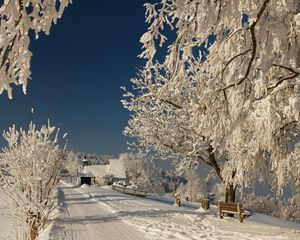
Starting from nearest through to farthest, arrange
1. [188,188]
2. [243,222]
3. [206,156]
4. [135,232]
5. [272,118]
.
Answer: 1. [272,118]
2. [135,232]
3. [243,222]
4. [206,156]
5. [188,188]

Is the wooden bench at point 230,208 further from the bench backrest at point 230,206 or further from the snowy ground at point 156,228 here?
the snowy ground at point 156,228

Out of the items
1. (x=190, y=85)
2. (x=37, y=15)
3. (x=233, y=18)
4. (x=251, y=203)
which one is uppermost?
(x=190, y=85)

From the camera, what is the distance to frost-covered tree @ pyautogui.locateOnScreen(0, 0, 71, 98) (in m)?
2.38

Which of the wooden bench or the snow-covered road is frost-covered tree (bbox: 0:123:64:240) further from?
the wooden bench

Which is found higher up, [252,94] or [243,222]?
[252,94]

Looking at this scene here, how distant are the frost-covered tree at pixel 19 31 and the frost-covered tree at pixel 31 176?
31.3 feet

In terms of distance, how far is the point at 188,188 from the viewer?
94562 mm

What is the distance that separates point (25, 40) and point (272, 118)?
4.51 meters

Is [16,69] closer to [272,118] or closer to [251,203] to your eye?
[272,118]

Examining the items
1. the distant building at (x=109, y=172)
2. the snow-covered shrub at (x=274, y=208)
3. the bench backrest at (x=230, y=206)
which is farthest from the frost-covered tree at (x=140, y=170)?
the bench backrest at (x=230, y=206)

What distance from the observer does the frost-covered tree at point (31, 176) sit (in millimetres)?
12155

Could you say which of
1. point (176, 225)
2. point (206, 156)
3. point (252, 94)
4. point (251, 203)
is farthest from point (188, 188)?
point (252, 94)

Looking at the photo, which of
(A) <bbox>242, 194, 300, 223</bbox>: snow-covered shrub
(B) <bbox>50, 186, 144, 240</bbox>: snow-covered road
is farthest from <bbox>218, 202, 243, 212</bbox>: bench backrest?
(A) <bbox>242, 194, 300, 223</bbox>: snow-covered shrub

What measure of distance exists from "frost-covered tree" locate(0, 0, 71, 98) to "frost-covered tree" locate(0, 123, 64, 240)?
31.3 feet
